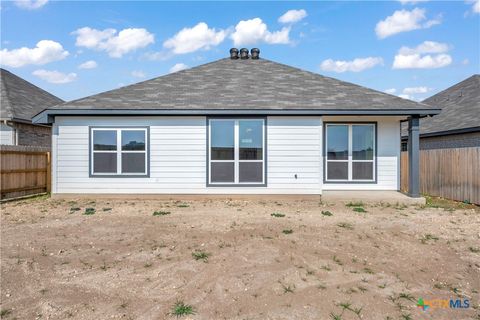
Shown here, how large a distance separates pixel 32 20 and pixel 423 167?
16361mm

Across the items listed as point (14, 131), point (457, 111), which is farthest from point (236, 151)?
point (457, 111)

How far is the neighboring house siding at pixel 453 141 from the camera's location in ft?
39.9

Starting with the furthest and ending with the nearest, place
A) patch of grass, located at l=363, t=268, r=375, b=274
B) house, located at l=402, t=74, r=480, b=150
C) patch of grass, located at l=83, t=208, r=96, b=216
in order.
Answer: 1. house, located at l=402, t=74, r=480, b=150
2. patch of grass, located at l=83, t=208, r=96, b=216
3. patch of grass, located at l=363, t=268, r=375, b=274

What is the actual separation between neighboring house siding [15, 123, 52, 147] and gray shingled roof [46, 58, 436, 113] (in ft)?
19.4

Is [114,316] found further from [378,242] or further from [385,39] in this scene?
[385,39]

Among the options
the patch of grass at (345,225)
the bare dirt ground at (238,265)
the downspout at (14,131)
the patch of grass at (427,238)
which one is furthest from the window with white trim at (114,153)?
the patch of grass at (427,238)

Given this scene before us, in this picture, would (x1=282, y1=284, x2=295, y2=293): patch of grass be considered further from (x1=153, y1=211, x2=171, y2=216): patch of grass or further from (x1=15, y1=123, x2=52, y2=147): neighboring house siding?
(x1=15, y1=123, x2=52, y2=147): neighboring house siding

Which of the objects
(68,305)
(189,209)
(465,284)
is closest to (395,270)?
(465,284)

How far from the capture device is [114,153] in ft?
33.0

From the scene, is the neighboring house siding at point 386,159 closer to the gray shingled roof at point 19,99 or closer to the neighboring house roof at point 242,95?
the neighboring house roof at point 242,95

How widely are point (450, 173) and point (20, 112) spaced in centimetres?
1848

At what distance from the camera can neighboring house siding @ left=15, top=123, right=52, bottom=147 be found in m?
14.2

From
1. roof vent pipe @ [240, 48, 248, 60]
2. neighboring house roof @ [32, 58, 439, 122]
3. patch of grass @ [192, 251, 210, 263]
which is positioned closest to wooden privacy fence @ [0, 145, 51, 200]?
→ neighboring house roof @ [32, 58, 439, 122]

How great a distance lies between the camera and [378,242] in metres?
5.37
